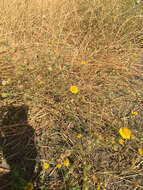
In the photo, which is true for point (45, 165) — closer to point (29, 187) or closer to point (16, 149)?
point (29, 187)

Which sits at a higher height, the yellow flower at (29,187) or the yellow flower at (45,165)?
the yellow flower at (45,165)

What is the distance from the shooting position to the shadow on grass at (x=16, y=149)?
58cm

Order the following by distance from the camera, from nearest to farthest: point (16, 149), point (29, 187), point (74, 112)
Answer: point (29, 187), point (16, 149), point (74, 112)

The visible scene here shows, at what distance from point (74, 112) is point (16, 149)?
443 mm

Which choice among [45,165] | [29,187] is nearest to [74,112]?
[45,165]

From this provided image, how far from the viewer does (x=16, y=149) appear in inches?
27.0

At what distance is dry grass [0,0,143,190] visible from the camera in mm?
624

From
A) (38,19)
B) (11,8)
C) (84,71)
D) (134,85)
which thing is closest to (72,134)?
(84,71)

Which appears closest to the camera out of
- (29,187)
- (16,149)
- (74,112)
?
(29,187)

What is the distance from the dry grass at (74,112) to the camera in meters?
0.62

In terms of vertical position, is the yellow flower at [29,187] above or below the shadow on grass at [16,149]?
below

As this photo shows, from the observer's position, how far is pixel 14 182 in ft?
1.83

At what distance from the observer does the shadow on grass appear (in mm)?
578

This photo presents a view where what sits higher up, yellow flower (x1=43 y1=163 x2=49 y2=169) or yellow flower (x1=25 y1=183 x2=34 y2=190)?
yellow flower (x1=43 y1=163 x2=49 y2=169)
